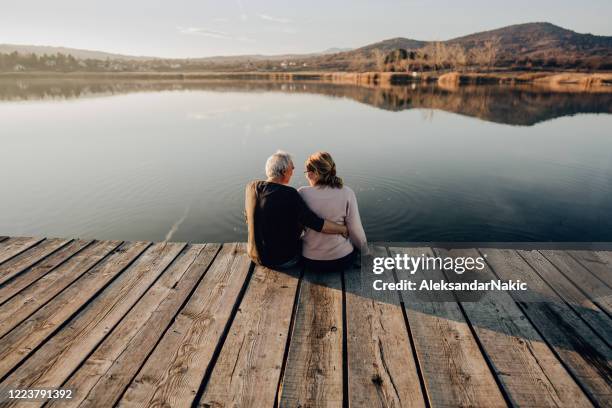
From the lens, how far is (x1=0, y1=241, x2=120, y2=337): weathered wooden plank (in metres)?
3.39

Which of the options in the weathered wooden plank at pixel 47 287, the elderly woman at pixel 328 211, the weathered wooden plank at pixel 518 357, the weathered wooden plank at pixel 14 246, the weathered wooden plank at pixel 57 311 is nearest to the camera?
the weathered wooden plank at pixel 518 357

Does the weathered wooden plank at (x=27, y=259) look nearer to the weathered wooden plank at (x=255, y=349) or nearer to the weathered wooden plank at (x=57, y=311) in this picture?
the weathered wooden plank at (x=57, y=311)

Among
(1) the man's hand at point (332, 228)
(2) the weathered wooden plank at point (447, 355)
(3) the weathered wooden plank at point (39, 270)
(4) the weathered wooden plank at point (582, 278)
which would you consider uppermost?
(1) the man's hand at point (332, 228)

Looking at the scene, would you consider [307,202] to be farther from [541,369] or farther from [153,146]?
[153,146]

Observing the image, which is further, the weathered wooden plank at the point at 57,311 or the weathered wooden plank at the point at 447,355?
the weathered wooden plank at the point at 57,311

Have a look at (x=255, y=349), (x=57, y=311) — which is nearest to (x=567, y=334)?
(x=255, y=349)

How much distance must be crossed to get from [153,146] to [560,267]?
16.8 meters

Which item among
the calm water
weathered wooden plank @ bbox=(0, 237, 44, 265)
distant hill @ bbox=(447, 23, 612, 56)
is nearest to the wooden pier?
weathered wooden plank @ bbox=(0, 237, 44, 265)

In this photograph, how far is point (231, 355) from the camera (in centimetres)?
285

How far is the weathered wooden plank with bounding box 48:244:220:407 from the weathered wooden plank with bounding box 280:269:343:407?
119 cm

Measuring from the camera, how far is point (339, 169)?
41.8 feet

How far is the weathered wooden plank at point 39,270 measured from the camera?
3.86 m

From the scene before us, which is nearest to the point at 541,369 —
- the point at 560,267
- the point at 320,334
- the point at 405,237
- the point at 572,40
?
the point at 320,334

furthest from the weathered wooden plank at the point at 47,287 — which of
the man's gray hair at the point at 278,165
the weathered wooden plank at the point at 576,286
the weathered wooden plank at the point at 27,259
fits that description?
the weathered wooden plank at the point at 576,286
